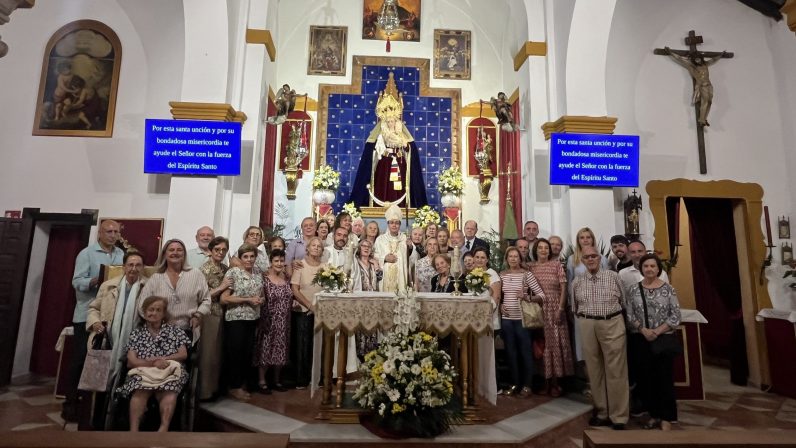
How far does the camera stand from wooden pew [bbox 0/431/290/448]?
1.65 metres

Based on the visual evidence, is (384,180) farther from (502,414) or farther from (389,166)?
(502,414)

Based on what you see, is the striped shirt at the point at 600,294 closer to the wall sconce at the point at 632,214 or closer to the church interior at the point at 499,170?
the church interior at the point at 499,170

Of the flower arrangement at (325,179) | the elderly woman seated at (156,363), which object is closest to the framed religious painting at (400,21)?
the flower arrangement at (325,179)

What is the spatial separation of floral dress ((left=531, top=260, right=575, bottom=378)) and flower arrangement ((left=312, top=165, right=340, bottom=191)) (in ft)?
16.2

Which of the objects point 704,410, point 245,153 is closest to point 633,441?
point 704,410

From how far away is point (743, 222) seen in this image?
7.17 meters

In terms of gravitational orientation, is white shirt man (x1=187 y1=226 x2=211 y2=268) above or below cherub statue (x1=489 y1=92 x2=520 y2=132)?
below

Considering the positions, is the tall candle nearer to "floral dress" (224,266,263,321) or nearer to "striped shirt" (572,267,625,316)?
"striped shirt" (572,267,625,316)

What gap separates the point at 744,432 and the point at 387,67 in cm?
938

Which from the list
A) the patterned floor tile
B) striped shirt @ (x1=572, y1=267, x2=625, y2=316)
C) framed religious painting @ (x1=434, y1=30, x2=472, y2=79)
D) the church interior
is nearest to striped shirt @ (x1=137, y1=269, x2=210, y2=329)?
the church interior

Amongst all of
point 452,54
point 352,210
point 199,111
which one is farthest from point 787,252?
point 199,111

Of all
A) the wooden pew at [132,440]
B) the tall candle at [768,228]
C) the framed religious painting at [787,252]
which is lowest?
the wooden pew at [132,440]

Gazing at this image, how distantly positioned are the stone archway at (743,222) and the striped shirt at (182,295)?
6.20 meters

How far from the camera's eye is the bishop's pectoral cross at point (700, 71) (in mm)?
7203
